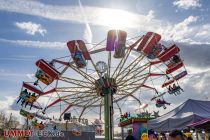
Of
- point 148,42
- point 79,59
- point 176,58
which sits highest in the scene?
point 148,42

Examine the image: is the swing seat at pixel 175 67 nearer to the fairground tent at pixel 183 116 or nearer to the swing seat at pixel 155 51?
the swing seat at pixel 155 51

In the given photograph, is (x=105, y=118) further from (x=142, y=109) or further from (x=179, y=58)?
(x=179, y=58)

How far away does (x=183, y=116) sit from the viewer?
1591 centimetres

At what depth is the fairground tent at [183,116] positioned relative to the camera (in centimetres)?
1549

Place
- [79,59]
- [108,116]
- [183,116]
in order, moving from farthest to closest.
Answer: [108,116]
[79,59]
[183,116]

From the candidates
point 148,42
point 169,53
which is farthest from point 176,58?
point 148,42

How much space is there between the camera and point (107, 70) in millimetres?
24984

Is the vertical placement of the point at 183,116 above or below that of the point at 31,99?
below

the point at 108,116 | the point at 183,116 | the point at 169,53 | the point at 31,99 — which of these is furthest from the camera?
the point at 31,99

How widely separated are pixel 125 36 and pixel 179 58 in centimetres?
446

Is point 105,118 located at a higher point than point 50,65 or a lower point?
lower

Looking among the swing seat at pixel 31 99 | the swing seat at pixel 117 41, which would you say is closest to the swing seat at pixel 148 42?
the swing seat at pixel 117 41

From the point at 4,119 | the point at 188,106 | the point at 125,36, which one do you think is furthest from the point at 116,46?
the point at 4,119

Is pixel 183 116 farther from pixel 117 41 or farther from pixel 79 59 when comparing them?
pixel 79 59
